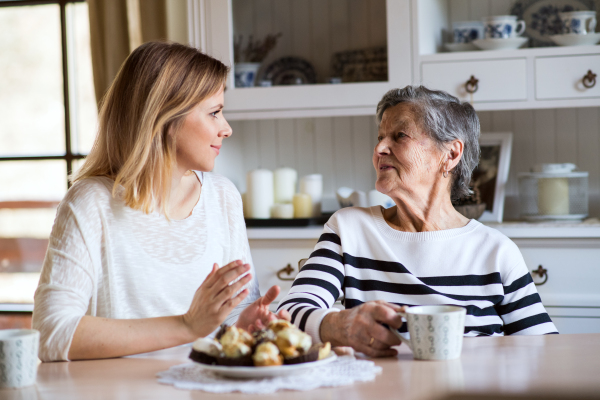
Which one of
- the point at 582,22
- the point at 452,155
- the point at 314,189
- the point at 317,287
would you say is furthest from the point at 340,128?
the point at 317,287

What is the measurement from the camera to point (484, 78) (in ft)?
7.50

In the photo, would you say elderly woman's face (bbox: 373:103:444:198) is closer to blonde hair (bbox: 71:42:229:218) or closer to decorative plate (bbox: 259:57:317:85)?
blonde hair (bbox: 71:42:229:218)

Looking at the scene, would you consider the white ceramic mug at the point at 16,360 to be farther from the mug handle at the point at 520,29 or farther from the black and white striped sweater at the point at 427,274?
the mug handle at the point at 520,29

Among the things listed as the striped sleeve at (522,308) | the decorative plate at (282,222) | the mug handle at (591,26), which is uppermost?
the mug handle at (591,26)

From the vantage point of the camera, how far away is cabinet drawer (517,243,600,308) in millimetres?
2182

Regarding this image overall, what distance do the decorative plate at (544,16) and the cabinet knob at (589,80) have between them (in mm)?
197

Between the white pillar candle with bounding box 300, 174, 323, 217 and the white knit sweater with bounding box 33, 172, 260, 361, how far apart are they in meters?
0.97

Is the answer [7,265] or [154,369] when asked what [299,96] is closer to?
[154,369]

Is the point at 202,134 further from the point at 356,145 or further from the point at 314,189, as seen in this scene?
the point at 356,145

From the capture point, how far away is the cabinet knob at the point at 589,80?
7.21ft

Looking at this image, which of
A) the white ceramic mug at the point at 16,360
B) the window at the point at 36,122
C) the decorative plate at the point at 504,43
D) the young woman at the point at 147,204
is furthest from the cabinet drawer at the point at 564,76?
the window at the point at 36,122

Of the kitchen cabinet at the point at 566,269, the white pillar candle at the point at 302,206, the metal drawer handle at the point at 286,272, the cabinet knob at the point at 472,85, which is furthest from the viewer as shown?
the white pillar candle at the point at 302,206

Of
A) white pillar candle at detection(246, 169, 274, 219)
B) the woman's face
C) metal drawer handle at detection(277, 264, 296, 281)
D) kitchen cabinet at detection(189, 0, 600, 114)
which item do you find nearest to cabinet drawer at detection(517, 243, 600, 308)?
kitchen cabinet at detection(189, 0, 600, 114)

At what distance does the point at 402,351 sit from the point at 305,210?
148 centimetres
